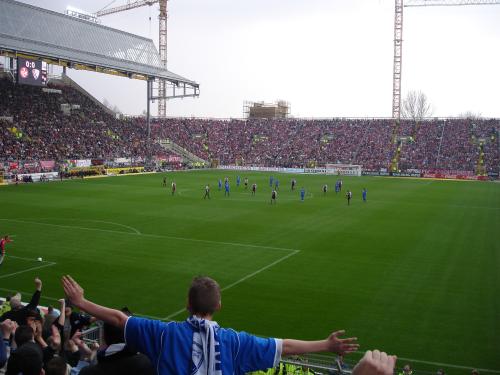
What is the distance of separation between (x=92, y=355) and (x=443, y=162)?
243 ft

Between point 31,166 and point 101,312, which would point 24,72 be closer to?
point 31,166

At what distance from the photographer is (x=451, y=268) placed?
19672mm

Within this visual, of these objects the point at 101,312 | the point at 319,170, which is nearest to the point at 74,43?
the point at 319,170

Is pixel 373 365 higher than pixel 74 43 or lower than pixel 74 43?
lower

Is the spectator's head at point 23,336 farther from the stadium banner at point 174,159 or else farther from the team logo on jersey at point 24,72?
the stadium banner at point 174,159

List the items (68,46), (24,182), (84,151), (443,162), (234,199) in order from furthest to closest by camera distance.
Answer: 1. (443,162)
2. (84,151)
3. (68,46)
4. (24,182)
5. (234,199)

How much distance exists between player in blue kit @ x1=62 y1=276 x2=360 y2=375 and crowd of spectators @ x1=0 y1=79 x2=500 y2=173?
57591 mm

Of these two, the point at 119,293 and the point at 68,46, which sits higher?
the point at 68,46

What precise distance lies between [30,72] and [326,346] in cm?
5463

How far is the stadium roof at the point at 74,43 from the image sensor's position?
52569 mm

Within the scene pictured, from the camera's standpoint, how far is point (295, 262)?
20.4m

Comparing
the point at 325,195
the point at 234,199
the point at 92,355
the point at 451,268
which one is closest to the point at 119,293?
the point at 92,355

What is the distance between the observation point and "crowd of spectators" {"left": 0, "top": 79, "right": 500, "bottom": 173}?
2522 inches

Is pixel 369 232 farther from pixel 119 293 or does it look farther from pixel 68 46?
pixel 68 46
